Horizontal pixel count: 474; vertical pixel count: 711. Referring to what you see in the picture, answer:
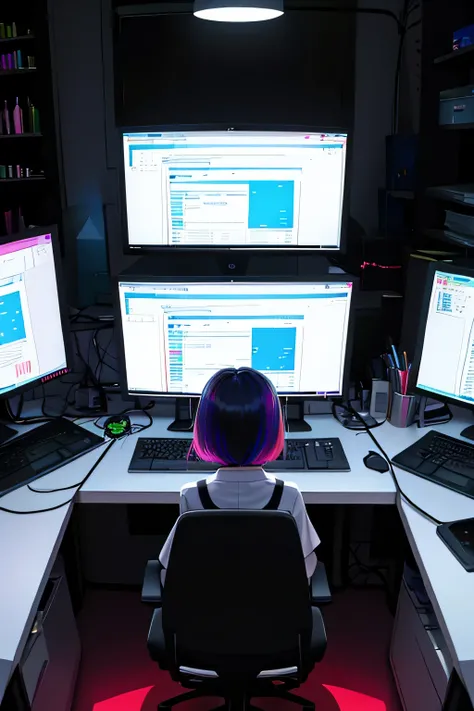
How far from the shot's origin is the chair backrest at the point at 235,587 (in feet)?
3.82

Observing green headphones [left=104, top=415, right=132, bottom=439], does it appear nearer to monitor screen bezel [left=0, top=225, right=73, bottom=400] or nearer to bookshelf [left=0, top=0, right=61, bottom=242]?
monitor screen bezel [left=0, top=225, right=73, bottom=400]

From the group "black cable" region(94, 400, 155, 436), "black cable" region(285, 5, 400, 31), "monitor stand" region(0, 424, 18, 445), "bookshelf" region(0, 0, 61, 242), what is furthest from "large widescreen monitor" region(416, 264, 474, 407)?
"bookshelf" region(0, 0, 61, 242)

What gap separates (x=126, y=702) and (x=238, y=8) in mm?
2181

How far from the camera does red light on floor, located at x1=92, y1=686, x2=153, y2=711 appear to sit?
1884 millimetres

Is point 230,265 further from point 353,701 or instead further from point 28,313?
point 353,701

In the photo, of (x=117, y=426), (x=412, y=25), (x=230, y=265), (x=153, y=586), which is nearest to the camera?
(x=153, y=586)

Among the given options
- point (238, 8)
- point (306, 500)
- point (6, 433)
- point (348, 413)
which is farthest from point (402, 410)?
point (238, 8)

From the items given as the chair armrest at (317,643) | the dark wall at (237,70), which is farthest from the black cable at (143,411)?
the dark wall at (237,70)

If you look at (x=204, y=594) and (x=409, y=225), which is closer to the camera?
(x=204, y=594)

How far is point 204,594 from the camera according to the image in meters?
1.25

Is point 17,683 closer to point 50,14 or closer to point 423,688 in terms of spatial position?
point 423,688

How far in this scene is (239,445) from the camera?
1342 mm

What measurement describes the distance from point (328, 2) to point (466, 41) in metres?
1.31

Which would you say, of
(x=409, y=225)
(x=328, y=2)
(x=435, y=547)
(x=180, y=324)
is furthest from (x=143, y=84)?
(x=435, y=547)
